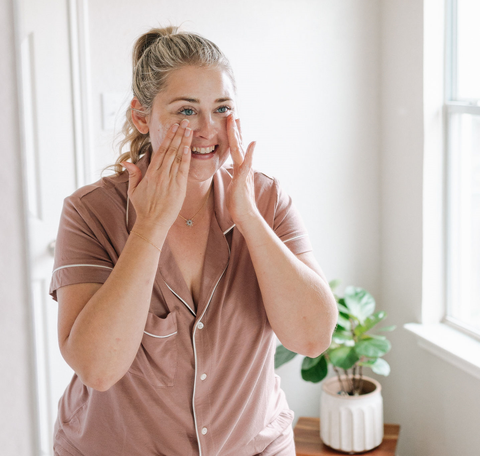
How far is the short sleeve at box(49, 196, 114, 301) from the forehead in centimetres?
28

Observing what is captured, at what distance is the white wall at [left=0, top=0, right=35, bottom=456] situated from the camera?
156mm

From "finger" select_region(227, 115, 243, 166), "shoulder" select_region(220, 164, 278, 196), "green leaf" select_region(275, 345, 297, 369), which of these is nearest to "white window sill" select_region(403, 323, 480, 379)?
"green leaf" select_region(275, 345, 297, 369)

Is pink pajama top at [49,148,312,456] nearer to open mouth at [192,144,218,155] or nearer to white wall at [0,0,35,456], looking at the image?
open mouth at [192,144,218,155]

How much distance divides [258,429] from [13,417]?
3.24ft

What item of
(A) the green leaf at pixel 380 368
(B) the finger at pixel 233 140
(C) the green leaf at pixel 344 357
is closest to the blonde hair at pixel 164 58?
(B) the finger at pixel 233 140

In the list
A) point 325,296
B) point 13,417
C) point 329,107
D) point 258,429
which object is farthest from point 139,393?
point 329,107

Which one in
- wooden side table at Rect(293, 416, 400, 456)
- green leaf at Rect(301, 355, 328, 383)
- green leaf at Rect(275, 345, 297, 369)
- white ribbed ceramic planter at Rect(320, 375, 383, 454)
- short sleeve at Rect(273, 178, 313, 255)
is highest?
short sleeve at Rect(273, 178, 313, 255)

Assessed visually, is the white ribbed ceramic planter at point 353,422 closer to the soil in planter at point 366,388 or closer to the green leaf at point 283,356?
the soil in planter at point 366,388

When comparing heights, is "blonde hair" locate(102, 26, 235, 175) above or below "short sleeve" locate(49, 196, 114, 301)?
above

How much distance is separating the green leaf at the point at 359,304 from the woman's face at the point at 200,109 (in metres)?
1.05

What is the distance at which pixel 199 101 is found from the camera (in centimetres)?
103

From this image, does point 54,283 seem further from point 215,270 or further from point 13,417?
point 13,417

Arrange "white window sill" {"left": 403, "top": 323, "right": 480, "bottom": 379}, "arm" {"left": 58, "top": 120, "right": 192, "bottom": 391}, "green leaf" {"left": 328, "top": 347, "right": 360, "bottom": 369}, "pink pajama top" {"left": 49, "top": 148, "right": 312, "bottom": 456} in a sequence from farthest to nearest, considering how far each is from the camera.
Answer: "green leaf" {"left": 328, "top": 347, "right": 360, "bottom": 369}
"white window sill" {"left": 403, "top": 323, "right": 480, "bottom": 379}
"pink pajama top" {"left": 49, "top": 148, "right": 312, "bottom": 456}
"arm" {"left": 58, "top": 120, "right": 192, "bottom": 391}

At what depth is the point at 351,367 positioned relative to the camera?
1.90 m
